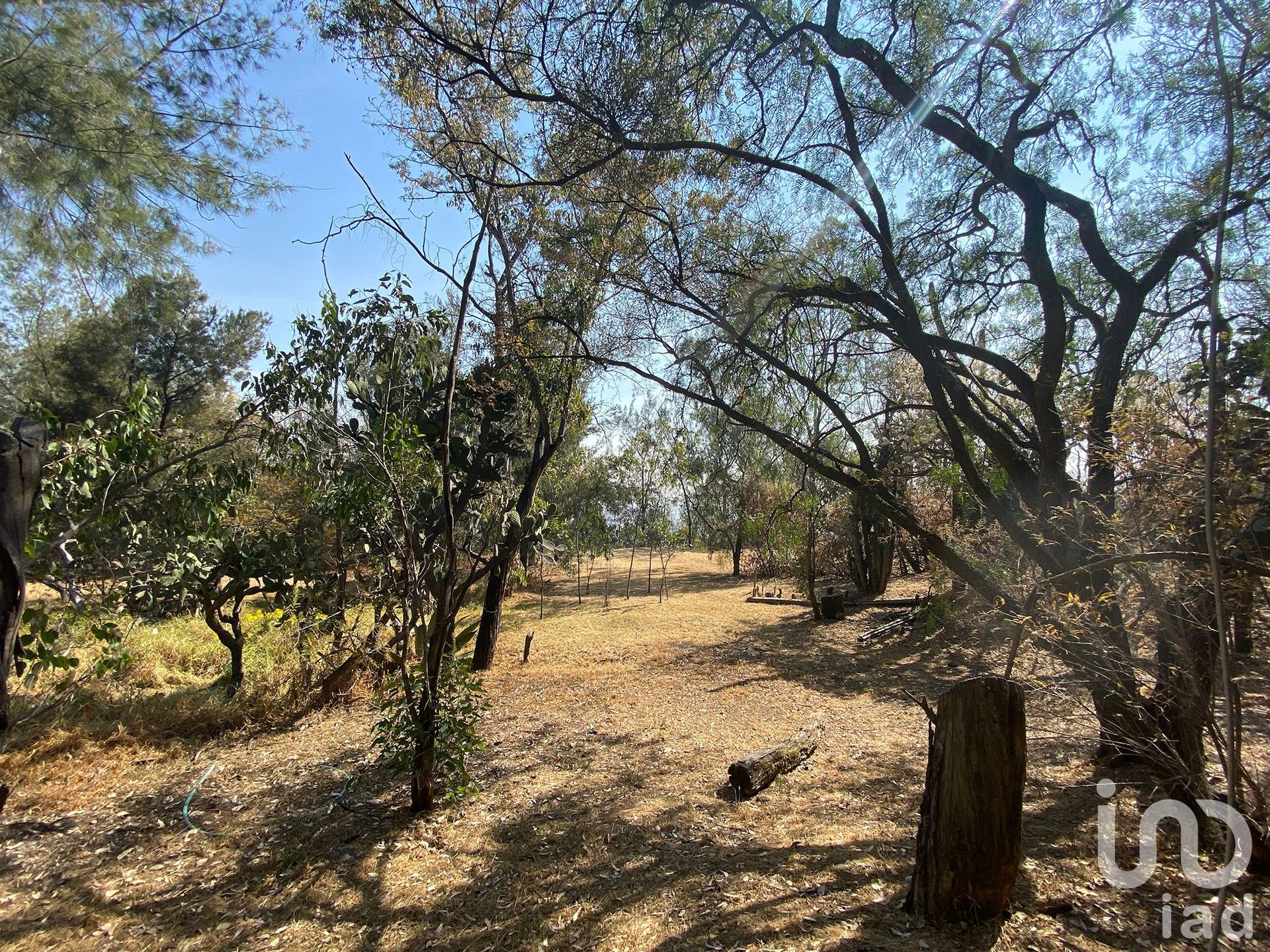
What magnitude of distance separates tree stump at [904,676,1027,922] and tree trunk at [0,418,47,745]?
3.30 m

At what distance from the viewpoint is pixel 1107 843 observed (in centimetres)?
304

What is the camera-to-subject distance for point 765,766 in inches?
162

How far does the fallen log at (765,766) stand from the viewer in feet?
13.0

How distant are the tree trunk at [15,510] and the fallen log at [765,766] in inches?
143

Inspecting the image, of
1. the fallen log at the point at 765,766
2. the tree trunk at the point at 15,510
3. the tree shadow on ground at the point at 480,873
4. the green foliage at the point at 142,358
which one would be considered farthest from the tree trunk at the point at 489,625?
the green foliage at the point at 142,358

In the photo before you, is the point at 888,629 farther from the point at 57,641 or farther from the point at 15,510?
the point at 15,510

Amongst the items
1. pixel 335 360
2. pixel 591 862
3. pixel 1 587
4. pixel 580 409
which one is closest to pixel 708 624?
pixel 580 409

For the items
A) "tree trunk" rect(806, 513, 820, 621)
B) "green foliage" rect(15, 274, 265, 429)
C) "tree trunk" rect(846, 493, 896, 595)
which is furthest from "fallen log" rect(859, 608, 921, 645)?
"green foliage" rect(15, 274, 265, 429)

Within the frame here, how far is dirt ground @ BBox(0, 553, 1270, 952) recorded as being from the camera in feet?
8.45

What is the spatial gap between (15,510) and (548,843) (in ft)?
9.41

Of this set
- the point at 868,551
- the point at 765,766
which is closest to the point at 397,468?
the point at 765,766

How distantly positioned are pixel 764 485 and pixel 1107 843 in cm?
1361

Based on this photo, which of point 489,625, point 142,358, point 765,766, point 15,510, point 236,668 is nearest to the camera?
point 15,510

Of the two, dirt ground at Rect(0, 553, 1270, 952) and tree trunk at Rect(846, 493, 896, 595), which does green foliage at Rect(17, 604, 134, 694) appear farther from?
tree trunk at Rect(846, 493, 896, 595)
